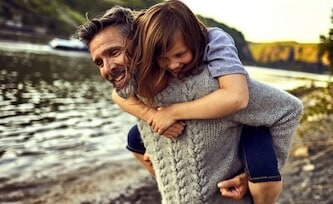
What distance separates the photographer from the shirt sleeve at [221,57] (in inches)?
90.4

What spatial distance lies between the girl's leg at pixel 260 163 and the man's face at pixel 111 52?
67 cm

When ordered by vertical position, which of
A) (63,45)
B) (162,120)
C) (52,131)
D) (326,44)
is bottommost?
(63,45)

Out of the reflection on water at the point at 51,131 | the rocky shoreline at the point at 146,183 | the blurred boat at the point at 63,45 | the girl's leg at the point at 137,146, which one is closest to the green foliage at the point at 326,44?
the rocky shoreline at the point at 146,183

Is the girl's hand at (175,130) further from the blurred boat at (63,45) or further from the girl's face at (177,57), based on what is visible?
the blurred boat at (63,45)

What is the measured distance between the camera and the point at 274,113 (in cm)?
248

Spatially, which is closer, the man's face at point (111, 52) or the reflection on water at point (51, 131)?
the man's face at point (111, 52)

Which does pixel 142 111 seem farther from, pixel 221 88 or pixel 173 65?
pixel 221 88

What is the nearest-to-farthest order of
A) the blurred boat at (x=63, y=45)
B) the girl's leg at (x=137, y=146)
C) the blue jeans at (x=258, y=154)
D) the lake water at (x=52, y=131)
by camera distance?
the blue jeans at (x=258, y=154) < the girl's leg at (x=137, y=146) < the lake water at (x=52, y=131) < the blurred boat at (x=63, y=45)

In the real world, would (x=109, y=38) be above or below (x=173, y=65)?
above

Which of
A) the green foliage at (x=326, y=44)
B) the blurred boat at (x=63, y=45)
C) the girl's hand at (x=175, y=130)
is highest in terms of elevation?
the girl's hand at (x=175, y=130)

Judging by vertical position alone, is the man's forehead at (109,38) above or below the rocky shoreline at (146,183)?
above

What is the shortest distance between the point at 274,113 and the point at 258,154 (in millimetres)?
236

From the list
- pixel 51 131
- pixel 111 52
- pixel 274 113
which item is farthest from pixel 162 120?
pixel 51 131

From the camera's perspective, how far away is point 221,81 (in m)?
2.31
